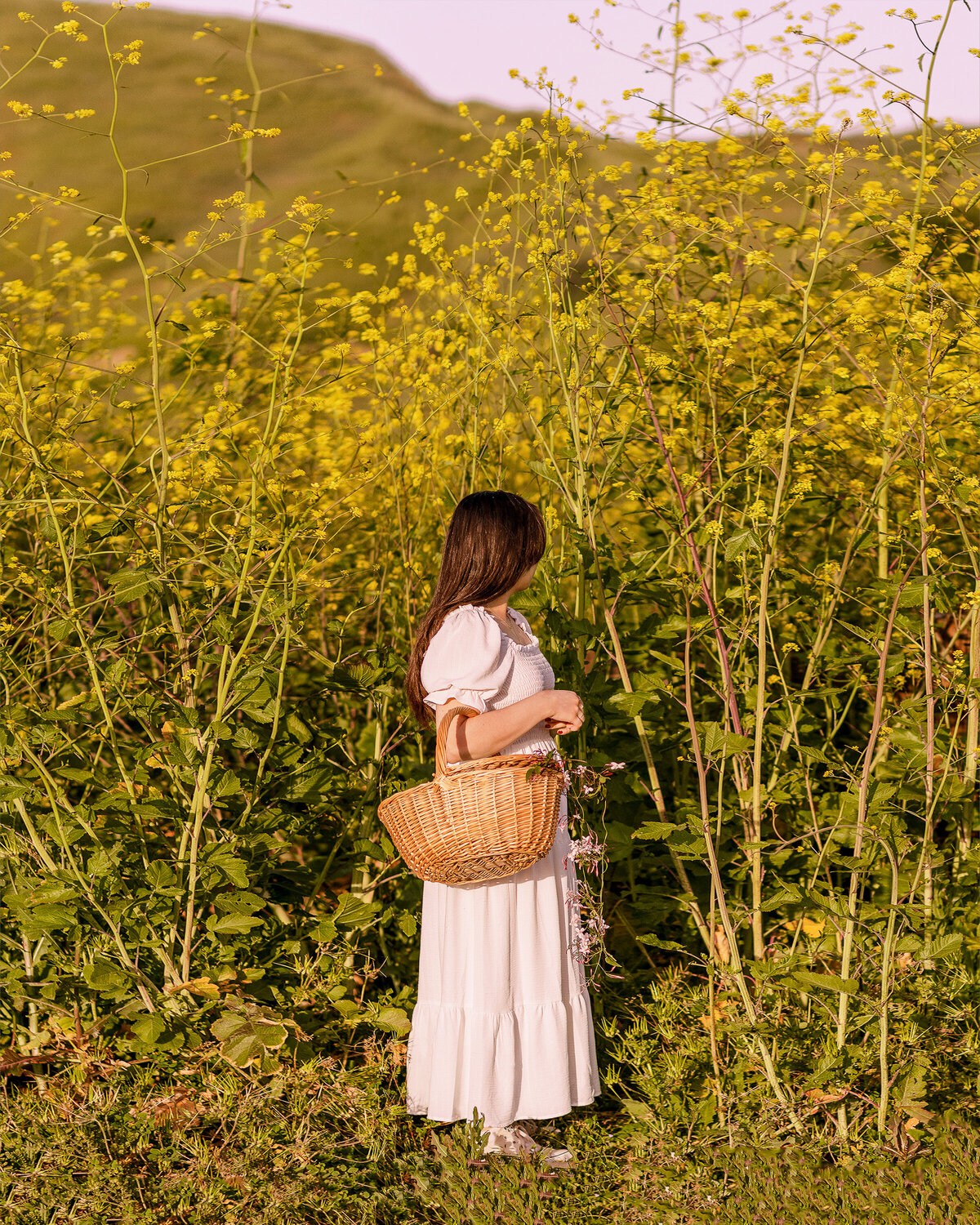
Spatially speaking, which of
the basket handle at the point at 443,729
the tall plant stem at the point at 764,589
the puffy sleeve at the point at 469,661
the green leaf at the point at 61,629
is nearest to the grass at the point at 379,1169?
the tall plant stem at the point at 764,589

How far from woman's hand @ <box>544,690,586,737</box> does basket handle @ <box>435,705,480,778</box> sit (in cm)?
15

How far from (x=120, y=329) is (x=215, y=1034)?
2.59m

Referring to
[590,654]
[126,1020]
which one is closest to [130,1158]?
[126,1020]

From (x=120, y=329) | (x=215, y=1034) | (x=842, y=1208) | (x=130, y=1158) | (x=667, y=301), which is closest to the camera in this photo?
(x=842, y=1208)

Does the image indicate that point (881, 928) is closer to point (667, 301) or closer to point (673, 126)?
point (667, 301)

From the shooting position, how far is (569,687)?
272cm

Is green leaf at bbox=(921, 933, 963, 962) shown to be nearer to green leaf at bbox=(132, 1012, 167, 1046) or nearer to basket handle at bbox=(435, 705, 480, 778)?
basket handle at bbox=(435, 705, 480, 778)

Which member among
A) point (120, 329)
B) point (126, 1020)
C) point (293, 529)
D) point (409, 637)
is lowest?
point (126, 1020)

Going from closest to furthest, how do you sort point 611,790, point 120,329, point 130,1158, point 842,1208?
1. point 842,1208
2. point 130,1158
3. point 611,790
4. point 120,329

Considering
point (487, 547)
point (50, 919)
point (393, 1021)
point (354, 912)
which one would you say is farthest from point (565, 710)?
point (50, 919)

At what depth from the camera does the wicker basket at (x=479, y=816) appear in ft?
6.88

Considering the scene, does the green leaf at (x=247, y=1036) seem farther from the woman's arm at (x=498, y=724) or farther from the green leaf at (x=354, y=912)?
the woman's arm at (x=498, y=724)

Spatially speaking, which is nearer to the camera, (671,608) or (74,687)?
(671,608)

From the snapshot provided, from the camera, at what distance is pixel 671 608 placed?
2918 mm
